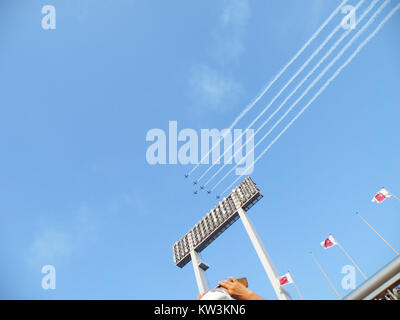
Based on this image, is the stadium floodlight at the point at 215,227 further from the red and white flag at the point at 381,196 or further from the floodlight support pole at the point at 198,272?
the red and white flag at the point at 381,196

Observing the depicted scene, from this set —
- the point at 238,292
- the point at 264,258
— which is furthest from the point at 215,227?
the point at 238,292

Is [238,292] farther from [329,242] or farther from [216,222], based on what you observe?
[216,222]

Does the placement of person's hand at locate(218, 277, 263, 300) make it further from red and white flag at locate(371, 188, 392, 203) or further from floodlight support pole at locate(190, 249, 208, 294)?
floodlight support pole at locate(190, 249, 208, 294)

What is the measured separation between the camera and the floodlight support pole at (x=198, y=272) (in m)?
47.8

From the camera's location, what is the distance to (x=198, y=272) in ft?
166

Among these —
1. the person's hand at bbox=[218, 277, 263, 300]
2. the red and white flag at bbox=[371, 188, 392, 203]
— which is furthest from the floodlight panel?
the person's hand at bbox=[218, 277, 263, 300]

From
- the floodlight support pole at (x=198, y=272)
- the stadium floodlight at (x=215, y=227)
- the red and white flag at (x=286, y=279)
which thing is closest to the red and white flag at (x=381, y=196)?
the red and white flag at (x=286, y=279)

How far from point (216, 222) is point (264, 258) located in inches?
593

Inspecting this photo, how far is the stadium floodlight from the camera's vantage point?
158 ft
